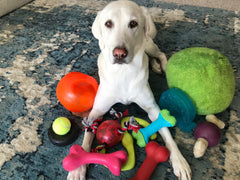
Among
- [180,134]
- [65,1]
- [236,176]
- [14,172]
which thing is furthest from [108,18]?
[65,1]

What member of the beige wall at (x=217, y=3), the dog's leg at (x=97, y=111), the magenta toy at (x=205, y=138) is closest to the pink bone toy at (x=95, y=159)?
the dog's leg at (x=97, y=111)

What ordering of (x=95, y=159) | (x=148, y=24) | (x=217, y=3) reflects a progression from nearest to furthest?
(x=95, y=159) < (x=148, y=24) < (x=217, y=3)

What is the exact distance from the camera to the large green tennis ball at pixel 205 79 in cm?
133

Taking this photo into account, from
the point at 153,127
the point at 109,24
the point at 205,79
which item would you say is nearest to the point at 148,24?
the point at 109,24

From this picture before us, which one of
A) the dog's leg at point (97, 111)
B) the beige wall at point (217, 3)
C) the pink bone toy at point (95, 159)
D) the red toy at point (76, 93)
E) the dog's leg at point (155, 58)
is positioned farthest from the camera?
the beige wall at point (217, 3)

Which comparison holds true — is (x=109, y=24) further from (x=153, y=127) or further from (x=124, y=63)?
(x=153, y=127)

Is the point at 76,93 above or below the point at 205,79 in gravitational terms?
below

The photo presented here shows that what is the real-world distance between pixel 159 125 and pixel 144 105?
249mm

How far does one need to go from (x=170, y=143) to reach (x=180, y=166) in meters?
0.16

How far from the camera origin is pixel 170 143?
1.33 m

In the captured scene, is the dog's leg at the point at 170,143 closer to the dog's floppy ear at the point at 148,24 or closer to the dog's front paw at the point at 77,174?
the dog's floppy ear at the point at 148,24

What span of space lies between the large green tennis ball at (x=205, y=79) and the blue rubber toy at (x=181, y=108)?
0.05m

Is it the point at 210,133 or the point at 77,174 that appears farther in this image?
the point at 210,133

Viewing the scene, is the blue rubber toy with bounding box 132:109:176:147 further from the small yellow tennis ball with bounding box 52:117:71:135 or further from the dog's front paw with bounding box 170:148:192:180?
the small yellow tennis ball with bounding box 52:117:71:135
